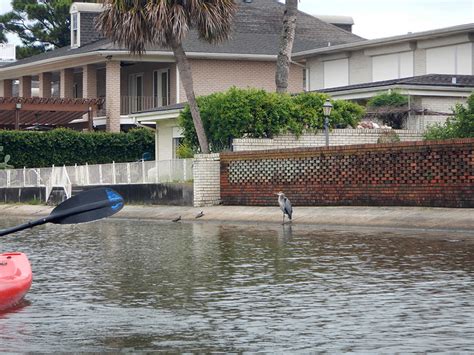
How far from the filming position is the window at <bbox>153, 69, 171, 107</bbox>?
191 feet

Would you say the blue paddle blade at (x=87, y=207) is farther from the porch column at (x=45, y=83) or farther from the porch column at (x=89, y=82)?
the porch column at (x=45, y=83)

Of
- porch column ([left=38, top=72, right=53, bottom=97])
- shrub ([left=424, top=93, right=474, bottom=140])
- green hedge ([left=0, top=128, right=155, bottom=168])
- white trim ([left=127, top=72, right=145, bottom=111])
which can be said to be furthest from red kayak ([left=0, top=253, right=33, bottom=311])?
porch column ([left=38, top=72, right=53, bottom=97])

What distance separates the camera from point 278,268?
18562mm

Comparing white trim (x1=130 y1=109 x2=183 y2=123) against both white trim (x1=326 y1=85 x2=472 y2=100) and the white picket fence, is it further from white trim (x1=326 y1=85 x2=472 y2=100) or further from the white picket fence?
white trim (x1=326 y1=85 x2=472 y2=100)

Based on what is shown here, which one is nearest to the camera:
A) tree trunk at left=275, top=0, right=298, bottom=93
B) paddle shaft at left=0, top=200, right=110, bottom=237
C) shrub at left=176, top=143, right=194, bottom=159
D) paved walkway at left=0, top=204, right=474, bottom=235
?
paddle shaft at left=0, top=200, right=110, bottom=237

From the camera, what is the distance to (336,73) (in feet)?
171

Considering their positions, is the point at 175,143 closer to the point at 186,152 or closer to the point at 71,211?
Result: the point at 186,152

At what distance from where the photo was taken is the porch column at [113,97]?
5641cm

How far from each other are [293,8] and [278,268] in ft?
78.6

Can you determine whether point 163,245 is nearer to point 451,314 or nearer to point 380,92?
point 451,314

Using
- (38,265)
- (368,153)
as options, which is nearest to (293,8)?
(368,153)

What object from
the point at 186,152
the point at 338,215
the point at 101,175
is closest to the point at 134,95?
the point at 101,175

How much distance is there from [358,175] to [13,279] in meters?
17.6

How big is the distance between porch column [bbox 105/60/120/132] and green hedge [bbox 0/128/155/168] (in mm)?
2342
